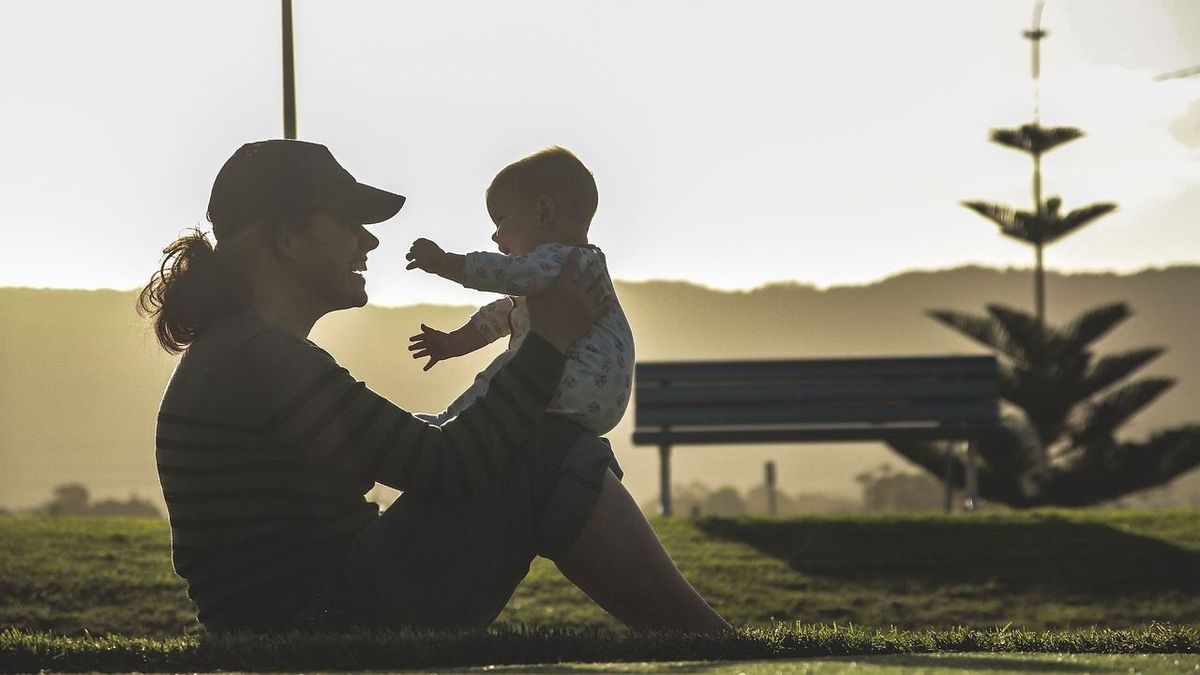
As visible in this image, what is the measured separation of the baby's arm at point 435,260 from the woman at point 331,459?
7.0 inches

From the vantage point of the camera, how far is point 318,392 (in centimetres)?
319

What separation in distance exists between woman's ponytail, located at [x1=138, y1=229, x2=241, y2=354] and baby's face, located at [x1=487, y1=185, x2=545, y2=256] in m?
0.83

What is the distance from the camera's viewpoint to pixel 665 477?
37.2 feet

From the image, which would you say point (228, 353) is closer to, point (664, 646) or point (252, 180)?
point (252, 180)

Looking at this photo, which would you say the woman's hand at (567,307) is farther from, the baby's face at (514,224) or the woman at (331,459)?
the baby's face at (514,224)

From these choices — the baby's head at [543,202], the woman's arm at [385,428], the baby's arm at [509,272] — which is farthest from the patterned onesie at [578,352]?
the woman's arm at [385,428]

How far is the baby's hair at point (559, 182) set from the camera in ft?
13.1

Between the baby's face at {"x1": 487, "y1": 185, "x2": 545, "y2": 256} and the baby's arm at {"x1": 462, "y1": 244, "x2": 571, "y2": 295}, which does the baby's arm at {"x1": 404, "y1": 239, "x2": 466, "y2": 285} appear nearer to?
the baby's arm at {"x1": 462, "y1": 244, "x2": 571, "y2": 295}

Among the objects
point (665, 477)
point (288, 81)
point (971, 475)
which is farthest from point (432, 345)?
point (971, 475)

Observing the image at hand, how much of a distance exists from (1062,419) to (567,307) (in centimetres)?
2120

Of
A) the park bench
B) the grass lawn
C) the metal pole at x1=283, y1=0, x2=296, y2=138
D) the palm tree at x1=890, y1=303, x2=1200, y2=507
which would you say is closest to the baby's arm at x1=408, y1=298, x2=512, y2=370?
the metal pole at x1=283, y1=0, x2=296, y2=138

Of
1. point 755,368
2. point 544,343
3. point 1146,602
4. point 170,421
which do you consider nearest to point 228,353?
point 170,421

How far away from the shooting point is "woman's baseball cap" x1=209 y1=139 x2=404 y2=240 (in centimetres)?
339

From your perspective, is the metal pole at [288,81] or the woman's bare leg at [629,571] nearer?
the woman's bare leg at [629,571]
